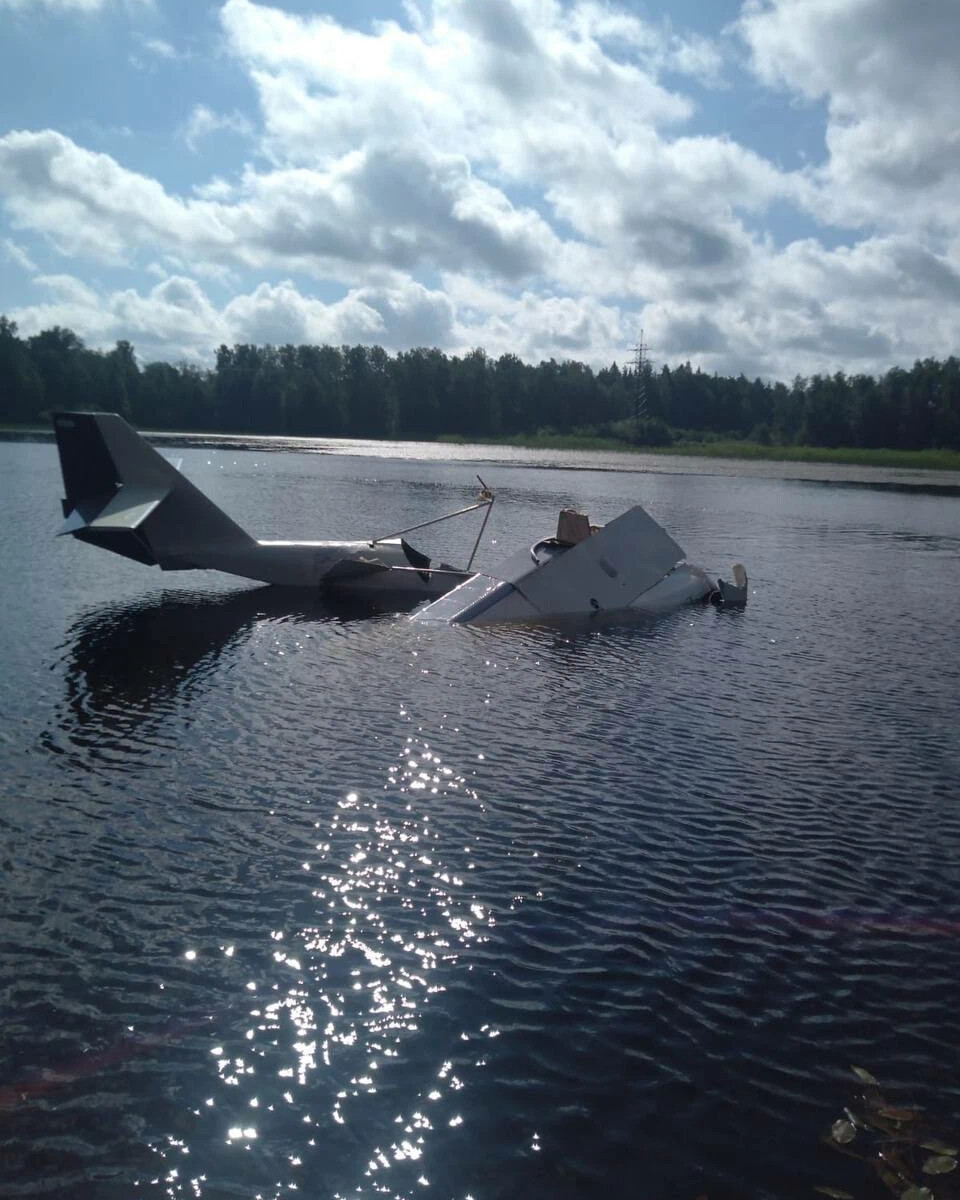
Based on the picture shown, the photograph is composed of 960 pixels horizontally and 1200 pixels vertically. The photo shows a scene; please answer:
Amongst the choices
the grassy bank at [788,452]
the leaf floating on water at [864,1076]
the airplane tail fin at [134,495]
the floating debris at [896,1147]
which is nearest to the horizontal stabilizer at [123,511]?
the airplane tail fin at [134,495]

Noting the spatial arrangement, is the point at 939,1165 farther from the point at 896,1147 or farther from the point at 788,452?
the point at 788,452

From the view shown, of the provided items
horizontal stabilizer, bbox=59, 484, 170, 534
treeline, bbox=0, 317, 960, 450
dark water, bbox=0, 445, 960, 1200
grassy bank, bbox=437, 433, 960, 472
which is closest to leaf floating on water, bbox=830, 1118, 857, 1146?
dark water, bbox=0, 445, 960, 1200

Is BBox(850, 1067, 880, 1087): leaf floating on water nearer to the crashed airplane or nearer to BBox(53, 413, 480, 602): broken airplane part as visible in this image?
the crashed airplane

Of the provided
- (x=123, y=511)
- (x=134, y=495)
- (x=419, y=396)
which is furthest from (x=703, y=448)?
(x=123, y=511)

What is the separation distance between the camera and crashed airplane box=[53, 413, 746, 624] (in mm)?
23250

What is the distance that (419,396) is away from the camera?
567 feet

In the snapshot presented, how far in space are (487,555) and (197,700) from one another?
19.5 metres

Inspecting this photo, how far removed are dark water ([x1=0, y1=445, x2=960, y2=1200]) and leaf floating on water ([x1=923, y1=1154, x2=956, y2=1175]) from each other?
0.49 m

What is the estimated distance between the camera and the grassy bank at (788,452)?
116500 millimetres

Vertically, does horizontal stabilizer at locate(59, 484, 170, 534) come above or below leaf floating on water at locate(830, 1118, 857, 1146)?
above

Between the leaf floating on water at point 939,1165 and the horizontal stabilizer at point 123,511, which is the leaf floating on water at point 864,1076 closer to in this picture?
the leaf floating on water at point 939,1165

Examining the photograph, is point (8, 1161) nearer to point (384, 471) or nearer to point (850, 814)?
point (850, 814)

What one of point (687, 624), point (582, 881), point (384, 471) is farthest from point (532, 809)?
point (384, 471)

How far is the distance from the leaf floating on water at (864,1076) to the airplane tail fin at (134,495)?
64.4ft
